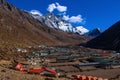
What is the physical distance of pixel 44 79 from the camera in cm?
2208

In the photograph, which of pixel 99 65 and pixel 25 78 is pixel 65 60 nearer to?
pixel 99 65

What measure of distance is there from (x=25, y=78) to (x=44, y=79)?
161 centimetres

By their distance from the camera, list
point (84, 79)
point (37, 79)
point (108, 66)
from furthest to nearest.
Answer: point (108, 66), point (84, 79), point (37, 79)

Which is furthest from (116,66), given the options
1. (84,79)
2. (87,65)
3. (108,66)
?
(84,79)

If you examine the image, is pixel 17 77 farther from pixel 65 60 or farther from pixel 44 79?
pixel 65 60

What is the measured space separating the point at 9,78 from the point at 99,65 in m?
75.2

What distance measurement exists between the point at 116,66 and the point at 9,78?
238 ft

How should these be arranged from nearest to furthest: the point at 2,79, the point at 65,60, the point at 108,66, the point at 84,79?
the point at 2,79, the point at 84,79, the point at 108,66, the point at 65,60

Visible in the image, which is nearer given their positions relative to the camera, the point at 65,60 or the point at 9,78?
the point at 9,78

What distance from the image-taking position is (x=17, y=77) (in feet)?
70.5

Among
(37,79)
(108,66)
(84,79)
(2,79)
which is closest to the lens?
(2,79)

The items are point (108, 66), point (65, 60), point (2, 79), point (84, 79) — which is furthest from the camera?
point (65, 60)

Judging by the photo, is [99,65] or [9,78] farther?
[99,65]

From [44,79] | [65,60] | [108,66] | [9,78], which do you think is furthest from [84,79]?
[65,60]
